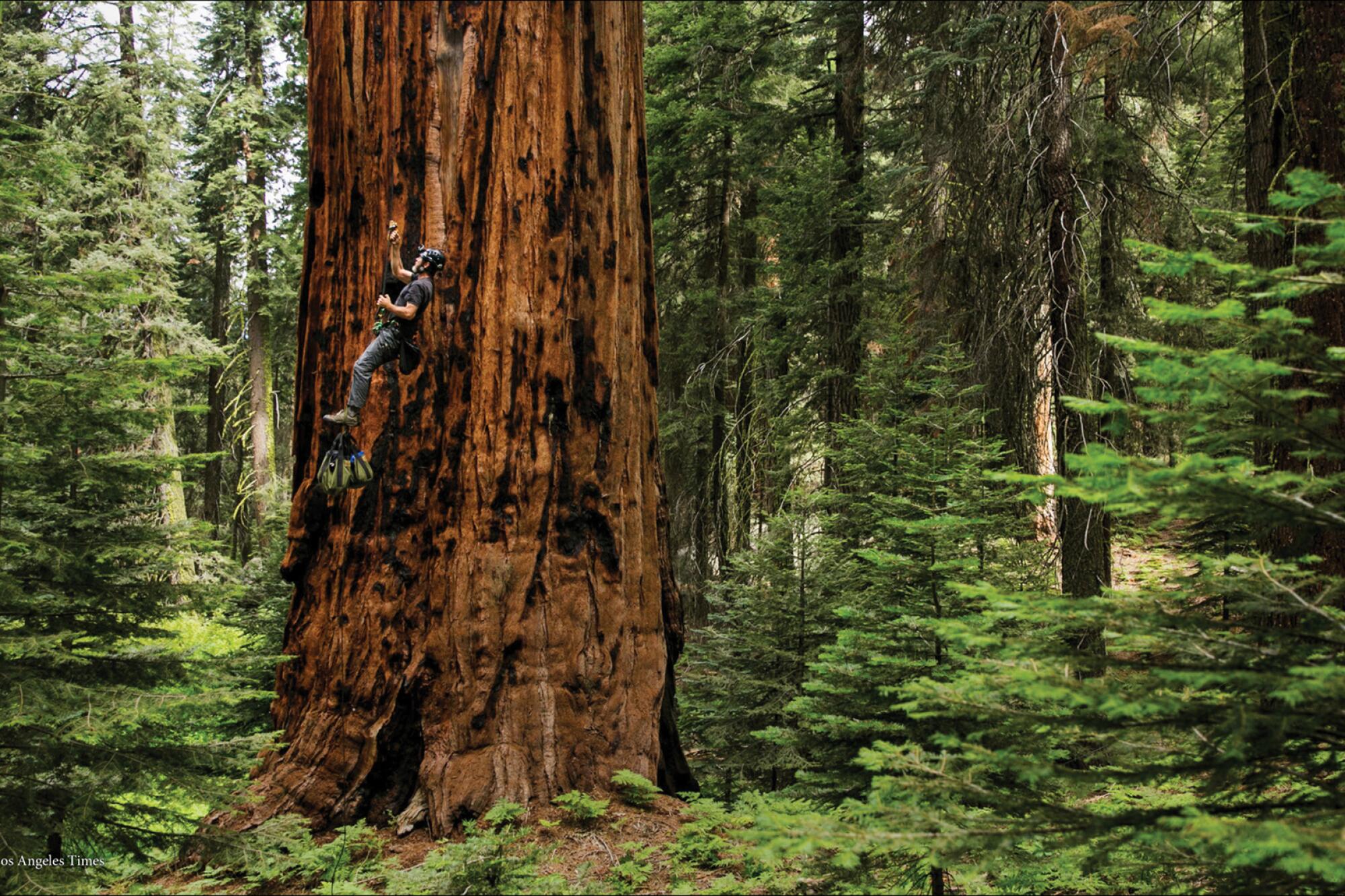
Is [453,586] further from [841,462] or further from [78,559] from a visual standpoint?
[841,462]

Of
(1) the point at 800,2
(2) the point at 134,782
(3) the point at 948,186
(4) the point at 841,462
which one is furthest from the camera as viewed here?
(1) the point at 800,2

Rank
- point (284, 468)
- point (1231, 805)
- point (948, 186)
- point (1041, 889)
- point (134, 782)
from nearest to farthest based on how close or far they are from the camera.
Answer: point (1231, 805), point (1041, 889), point (134, 782), point (948, 186), point (284, 468)

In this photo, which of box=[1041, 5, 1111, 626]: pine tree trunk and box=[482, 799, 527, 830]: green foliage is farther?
box=[1041, 5, 1111, 626]: pine tree trunk

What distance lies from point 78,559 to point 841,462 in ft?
15.8

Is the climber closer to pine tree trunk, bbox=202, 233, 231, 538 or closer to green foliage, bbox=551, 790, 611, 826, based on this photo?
green foliage, bbox=551, 790, 611, 826

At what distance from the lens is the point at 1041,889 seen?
359 cm

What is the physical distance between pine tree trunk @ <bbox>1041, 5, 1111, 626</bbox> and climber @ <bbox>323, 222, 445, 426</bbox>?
567 centimetres

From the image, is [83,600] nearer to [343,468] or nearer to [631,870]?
[343,468]

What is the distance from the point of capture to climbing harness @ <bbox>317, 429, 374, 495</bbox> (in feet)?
13.7

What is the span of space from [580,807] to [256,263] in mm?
20449

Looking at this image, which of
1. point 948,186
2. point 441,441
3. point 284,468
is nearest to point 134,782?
point 441,441

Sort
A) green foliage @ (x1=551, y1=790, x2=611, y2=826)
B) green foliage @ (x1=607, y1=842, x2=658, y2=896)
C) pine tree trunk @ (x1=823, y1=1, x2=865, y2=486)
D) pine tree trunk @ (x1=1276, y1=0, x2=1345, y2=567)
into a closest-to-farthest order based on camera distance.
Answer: green foliage @ (x1=607, y1=842, x2=658, y2=896) → green foliage @ (x1=551, y1=790, x2=611, y2=826) → pine tree trunk @ (x1=1276, y1=0, x2=1345, y2=567) → pine tree trunk @ (x1=823, y1=1, x2=865, y2=486)

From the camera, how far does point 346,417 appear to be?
435 centimetres

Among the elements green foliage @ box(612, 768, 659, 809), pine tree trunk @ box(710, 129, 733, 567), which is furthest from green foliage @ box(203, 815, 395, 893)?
pine tree trunk @ box(710, 129, 733, 567)
